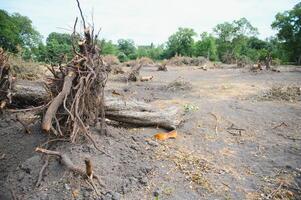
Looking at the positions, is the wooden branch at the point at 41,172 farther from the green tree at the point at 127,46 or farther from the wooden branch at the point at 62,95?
the green tree at the point at 127,46

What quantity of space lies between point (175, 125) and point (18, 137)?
8.35 feet

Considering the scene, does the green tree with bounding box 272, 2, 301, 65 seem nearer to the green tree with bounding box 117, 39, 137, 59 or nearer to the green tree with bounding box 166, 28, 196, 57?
the green tree with bounding box 166, 28, 196, 57

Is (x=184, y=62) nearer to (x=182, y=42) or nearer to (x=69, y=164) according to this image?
(x=182, y=42)

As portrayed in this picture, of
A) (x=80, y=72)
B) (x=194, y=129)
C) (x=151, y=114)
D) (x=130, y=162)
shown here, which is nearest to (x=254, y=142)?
(x=194, y=129)

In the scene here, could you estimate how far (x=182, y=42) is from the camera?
4659cm

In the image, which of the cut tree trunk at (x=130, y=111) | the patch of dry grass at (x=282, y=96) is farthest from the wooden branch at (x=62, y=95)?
the patch of dry grass at (x=282, y=96)

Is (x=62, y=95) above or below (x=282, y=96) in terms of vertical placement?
above

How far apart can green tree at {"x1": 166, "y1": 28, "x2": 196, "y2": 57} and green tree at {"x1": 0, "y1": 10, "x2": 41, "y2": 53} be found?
73.9ft

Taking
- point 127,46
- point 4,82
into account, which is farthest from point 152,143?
point 127,46

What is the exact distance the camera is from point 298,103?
292 inches

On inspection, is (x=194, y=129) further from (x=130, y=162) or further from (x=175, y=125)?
(x=130, y=162)

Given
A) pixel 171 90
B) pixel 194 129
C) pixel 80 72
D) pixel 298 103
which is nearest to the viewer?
pixel 80 72

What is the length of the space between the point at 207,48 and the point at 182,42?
467 centimetres

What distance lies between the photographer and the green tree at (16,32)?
32938 mm
